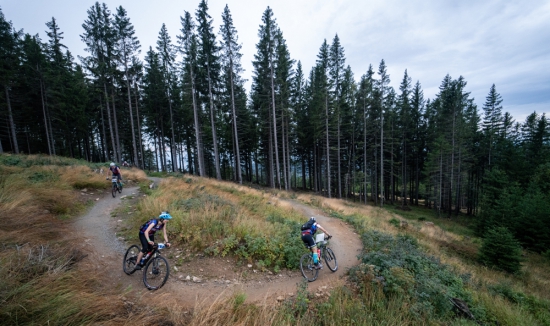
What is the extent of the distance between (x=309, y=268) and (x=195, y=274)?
11.3ft

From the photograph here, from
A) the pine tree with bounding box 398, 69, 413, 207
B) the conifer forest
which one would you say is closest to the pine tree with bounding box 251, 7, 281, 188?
the conifer forest

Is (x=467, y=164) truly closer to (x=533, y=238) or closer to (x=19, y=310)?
(x=533, y=238)

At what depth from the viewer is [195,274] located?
577 centimetres

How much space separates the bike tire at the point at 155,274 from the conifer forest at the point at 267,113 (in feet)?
60.9

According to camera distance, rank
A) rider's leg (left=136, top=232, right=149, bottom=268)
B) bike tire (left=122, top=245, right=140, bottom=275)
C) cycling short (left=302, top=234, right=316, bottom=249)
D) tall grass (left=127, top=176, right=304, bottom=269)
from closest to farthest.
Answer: rider's leg (left=136, top=232, right=149, bottom=268), bike tire (left=122, top=245, right=140, bottom=275), cycling short (left=302, top=234, right=316, bottom=249), tall grass (left=127, top=176, right=304, bottom=269)

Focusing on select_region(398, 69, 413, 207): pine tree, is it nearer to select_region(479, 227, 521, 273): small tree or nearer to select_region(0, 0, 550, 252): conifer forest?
select_region(0, 0, 550, 252): conifer forest

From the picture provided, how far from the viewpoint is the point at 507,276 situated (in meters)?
10.5

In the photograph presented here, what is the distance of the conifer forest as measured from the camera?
896 inches

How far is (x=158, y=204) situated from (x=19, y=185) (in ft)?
17.3

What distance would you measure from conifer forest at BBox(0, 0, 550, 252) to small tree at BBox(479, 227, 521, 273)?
40.8 feet

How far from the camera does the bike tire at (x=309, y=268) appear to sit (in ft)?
20.7

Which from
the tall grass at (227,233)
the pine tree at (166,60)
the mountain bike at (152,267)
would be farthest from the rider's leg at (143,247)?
the pine tree at (166,60)

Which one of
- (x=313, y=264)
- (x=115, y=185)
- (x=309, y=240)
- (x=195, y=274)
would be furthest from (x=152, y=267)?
(x=115, y=185)

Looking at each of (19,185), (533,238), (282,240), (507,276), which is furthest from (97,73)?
(533,238)
